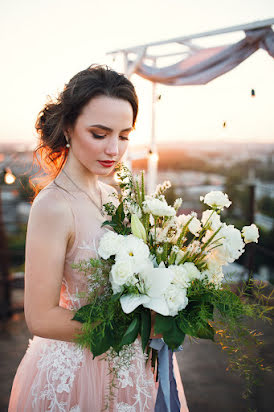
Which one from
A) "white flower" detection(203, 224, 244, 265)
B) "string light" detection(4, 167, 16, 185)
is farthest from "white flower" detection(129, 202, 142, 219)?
"string light" detection(4, 167, 16, 185)

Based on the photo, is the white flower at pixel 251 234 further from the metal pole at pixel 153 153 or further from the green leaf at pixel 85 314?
the metal pole at pixel 153 153

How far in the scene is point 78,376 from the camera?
1.09 m

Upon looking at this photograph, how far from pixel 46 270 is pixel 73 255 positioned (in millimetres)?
133

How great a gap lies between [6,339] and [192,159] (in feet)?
19.4

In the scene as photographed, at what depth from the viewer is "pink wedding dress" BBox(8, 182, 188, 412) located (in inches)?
41.6

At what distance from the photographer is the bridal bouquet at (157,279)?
81 cm

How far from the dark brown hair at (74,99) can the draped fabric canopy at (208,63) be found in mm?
Answer: 1884

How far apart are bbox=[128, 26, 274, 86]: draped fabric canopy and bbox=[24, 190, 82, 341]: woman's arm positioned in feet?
7.74

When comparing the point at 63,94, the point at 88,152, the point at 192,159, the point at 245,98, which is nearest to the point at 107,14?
the point at 245,98

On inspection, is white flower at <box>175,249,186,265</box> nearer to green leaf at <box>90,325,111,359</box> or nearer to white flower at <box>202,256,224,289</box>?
white flower at <box>202,256,224,289</box>

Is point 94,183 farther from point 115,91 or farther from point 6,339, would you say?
point 6,339

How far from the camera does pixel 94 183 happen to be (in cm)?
129

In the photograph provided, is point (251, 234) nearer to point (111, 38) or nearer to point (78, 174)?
point (78, 174)

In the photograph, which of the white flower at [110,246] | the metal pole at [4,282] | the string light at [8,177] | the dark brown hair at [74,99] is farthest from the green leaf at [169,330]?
the metal pole at [4,282]
